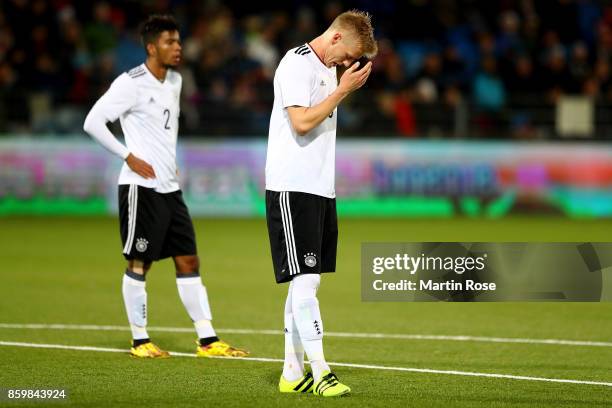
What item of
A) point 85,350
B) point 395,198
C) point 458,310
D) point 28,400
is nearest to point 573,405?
point 28,400

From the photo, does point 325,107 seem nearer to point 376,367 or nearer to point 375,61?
point 376,367

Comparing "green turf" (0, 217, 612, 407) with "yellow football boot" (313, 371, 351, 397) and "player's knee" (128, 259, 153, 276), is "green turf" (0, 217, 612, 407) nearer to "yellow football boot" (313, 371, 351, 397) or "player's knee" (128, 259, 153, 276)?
"yellow football boot" (313, 371, 351, 397)

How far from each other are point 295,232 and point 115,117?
2354 millimetres

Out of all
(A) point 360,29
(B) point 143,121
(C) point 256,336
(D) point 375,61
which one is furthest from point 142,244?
(D) point 375,61

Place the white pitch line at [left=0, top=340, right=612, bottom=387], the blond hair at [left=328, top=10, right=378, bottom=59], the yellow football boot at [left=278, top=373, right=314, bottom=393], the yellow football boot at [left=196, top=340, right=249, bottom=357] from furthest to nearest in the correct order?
the yellow football boot at [left=196, top=340, right=249, bottom=357], the white pitch line at [left=0, top=340, right=612, bottom=387], the yellow football boot at [left=278, top=373, right=314, bottom=393], the blond hair at [left=328, top=10, right=378, bottom=59]

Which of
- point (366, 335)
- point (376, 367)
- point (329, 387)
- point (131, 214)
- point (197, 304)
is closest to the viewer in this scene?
point (329, 387)

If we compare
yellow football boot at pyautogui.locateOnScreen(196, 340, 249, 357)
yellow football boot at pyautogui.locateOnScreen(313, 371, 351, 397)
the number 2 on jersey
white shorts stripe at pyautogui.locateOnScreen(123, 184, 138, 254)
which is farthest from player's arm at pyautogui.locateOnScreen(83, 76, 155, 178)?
Result: yellow football boot at pyautogui.locateOnScreen(313, 371, 351, 397)

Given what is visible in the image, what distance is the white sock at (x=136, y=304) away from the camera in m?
9.03

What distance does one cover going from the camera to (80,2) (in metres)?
22.8

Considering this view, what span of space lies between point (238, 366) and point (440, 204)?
1259cm

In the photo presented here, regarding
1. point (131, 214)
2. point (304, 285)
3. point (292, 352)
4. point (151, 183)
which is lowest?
point (292, 352)

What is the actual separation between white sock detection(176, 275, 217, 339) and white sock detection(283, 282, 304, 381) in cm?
154

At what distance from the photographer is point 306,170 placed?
24.3 ft

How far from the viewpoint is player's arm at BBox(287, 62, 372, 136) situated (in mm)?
7176
